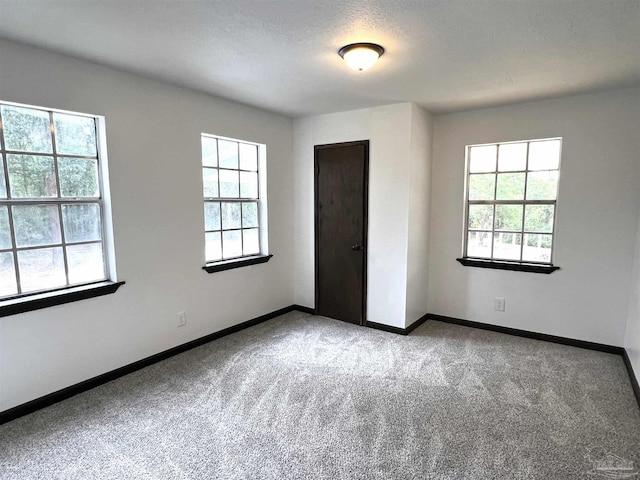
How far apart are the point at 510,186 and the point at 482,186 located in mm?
277

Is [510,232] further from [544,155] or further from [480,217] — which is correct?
[544,155]

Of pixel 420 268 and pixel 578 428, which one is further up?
pixel 420 268

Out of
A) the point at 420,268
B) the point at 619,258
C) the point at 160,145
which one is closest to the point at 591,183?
the point at 619,258

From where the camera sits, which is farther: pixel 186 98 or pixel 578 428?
pixel 186 98

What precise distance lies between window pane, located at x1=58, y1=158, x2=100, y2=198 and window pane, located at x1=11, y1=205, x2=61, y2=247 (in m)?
0.17

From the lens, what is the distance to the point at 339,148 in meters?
4.06

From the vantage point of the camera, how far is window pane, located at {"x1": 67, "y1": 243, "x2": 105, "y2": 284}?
265 cm

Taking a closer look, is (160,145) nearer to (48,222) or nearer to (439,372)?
(48,222)

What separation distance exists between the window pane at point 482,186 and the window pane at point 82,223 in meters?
3.66

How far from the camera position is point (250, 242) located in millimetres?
4121

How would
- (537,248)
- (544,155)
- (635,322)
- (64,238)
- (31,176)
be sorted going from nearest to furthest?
(31,176)
(64,238)
(635,322)
(544,155)
(537,248)

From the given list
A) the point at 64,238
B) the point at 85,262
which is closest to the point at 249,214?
the point at 85,262

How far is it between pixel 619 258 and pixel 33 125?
4.84 metres

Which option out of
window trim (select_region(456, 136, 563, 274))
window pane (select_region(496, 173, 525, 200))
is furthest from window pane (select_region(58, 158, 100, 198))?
window pane (select_region(496, 173, 525, 200))
